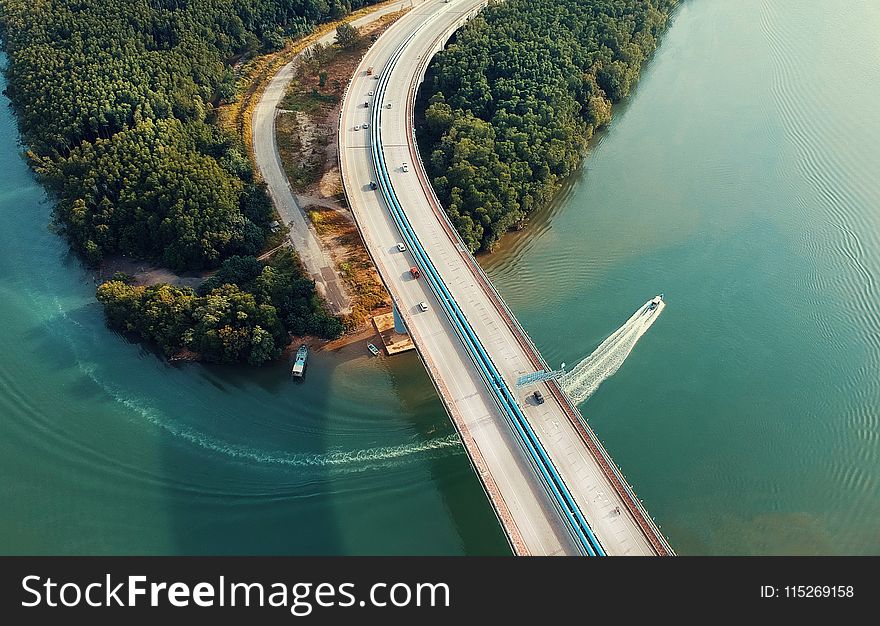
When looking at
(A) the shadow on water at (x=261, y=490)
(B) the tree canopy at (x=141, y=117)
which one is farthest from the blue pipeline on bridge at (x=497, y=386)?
(B) the tree canopy at (x=141, y=117)

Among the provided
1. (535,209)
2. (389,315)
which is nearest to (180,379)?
(389,315)

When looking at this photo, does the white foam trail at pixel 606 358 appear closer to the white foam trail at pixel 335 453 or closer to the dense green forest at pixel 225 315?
the white foam trail at pixel 335 453

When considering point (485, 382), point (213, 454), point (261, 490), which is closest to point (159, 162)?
point (213, 454)

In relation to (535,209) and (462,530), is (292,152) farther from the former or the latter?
(462,530)

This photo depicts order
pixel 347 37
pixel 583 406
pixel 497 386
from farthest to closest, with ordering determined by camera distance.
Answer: pixel 347 37
pixel 583 406
pixel 497 386

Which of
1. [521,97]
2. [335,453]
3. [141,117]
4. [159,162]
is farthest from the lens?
[521,97]

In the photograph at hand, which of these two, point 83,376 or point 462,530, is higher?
point 83,376

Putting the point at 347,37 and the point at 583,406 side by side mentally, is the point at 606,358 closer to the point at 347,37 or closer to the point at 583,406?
the point at 583,406
